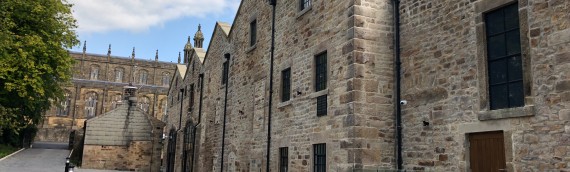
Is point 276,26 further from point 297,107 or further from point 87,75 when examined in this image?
point 87,75

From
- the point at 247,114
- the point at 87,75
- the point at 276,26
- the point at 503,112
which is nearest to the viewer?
the point at 503,112

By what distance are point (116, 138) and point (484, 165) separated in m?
30.1

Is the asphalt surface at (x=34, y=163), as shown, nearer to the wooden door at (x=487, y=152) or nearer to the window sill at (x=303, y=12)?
the window sill at (x=303, y=12)

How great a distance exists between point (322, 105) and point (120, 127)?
26.2m

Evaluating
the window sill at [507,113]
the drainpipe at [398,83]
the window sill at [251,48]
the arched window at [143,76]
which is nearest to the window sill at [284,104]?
the window sill at [251,48]

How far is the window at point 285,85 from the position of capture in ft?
48.9

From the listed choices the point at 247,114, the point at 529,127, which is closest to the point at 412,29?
the point at 529,127

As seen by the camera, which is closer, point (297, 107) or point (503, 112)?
point (503, 112)

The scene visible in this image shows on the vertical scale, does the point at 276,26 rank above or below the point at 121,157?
above

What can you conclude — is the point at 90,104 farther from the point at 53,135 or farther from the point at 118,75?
the point at 53,135

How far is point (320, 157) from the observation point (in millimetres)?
12461

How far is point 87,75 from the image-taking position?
3024 inches

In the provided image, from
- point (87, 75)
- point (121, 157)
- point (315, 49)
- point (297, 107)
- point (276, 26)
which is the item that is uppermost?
point (87, 75)

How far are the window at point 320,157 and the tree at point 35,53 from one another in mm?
15369
